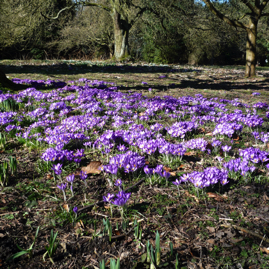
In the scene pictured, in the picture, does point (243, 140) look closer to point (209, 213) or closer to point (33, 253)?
point (209, 213)

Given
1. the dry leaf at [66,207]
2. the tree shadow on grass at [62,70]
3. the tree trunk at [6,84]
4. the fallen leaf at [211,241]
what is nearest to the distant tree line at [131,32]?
the tree shadow on grass at [62,70]

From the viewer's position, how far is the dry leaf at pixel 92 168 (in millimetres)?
2943

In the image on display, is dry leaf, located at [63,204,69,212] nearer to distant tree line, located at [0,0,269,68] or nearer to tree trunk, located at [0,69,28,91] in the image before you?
tree trunk, located at [0,69,28,91]

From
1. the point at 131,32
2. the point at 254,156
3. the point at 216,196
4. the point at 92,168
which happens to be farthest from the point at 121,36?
the point at 216,196

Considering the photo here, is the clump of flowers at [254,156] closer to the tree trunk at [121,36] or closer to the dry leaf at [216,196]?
the dry leaf at [216,196]

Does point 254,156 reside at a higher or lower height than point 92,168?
higher

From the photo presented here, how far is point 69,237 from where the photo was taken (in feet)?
6.37

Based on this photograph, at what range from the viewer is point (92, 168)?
301 cm

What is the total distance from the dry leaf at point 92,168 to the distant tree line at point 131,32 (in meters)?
15.9

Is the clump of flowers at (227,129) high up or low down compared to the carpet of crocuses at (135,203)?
up

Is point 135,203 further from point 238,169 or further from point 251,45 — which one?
point 251,45

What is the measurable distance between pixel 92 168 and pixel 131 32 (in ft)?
95.4

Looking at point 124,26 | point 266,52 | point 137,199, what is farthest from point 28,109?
point 266,52

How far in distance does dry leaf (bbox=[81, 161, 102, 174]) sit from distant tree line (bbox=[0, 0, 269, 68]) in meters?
15.9
